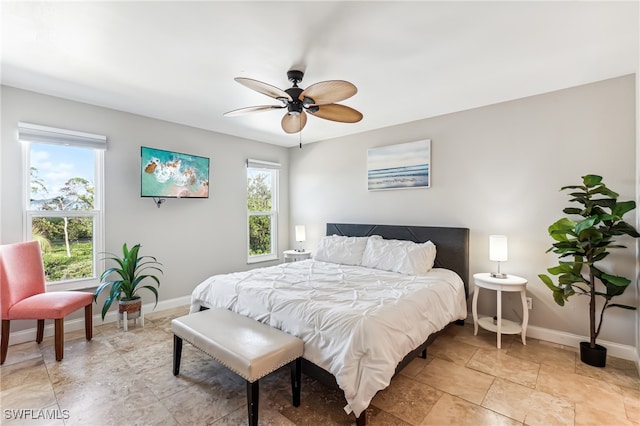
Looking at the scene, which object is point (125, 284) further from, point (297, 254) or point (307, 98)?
point (307, 98)

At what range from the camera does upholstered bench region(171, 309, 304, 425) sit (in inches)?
68.4

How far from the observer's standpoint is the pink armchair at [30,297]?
2.53 metres

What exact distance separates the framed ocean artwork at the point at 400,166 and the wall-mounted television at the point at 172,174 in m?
2.57

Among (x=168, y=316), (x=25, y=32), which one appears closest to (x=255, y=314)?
(x=168, y=316)

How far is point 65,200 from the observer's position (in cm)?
327

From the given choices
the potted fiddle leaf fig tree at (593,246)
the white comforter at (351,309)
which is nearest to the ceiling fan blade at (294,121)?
the white comforter at (351,309)

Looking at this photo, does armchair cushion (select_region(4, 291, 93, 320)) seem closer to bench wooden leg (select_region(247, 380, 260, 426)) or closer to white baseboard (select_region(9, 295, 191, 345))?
white baseboard (select_region(9, 295, 191, 345))

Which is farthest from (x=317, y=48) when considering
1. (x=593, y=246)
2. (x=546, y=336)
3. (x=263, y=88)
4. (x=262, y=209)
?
(x=546, y=336)

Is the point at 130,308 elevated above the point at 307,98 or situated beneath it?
situated beneath

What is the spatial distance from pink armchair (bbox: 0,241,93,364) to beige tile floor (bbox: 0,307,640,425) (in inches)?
9.9

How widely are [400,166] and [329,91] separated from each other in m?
2.24

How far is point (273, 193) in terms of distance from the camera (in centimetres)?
555

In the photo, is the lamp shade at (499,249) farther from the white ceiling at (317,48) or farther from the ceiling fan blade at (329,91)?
the ceiling fan blade at (329,91)

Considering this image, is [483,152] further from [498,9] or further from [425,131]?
[498,9]
